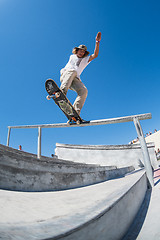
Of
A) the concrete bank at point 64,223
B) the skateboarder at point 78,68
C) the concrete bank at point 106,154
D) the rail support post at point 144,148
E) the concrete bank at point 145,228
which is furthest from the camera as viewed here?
the concrete bank at point 106,154

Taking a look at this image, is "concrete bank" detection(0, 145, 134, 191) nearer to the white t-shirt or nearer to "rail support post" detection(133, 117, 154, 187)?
"rail support post" detection(133, 117, 154, 187)

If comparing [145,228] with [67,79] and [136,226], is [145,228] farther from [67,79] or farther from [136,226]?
[67,79]

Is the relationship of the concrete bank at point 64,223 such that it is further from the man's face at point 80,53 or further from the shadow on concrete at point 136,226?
the man's face at point 80,53

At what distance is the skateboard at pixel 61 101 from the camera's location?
137 inches

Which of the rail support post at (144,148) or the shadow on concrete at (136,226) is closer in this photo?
the shadow on concrete at (136,226)

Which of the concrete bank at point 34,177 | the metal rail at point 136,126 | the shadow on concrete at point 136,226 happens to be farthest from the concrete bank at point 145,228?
the metal rail at point 136,126

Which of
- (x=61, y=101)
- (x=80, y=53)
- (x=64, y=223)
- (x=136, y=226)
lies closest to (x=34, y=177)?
(x=64, y=223)

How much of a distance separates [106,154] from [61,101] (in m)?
4.28

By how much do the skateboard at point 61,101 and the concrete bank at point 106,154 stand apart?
11.5 feet

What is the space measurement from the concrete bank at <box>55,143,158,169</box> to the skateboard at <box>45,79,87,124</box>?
3.52 meters

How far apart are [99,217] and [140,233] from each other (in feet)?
1.87

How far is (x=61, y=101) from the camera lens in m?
3.57

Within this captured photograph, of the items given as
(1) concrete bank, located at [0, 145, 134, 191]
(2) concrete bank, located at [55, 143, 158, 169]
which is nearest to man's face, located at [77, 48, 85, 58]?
(1) concrete bank, located at [0, 145, 134, 191]

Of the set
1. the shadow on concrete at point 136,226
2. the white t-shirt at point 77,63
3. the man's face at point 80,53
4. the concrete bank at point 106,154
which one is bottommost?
the shadow on concrete at point 136,226
